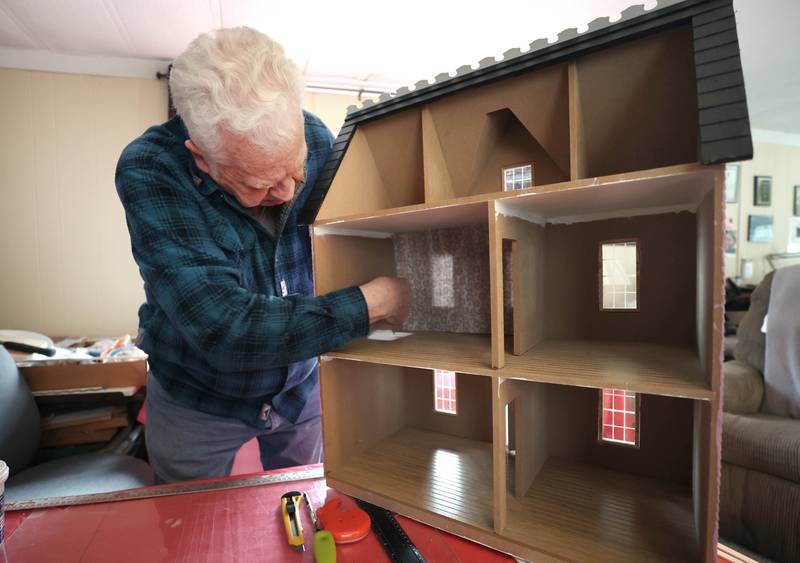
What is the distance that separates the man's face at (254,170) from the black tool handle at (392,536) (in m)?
0.72

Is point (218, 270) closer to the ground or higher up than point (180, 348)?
higher up

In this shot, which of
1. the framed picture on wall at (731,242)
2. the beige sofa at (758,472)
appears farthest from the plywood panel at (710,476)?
the framed picture on wall at (731,242)

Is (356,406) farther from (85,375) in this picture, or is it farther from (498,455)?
(85,375)

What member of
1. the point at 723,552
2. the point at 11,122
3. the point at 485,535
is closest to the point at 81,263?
the point at 11,122

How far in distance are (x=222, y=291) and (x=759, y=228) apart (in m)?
6.77

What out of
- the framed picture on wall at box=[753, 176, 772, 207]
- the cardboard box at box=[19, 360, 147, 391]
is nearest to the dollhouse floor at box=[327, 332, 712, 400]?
the cardboard box at box=[19, 360, 147, 391]

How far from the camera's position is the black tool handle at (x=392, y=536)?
2.59 ft

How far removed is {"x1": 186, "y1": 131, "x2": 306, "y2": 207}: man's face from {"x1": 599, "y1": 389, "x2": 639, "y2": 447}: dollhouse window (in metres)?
0.86

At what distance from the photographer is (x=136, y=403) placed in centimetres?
263

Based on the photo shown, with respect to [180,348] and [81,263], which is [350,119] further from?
[81,263]

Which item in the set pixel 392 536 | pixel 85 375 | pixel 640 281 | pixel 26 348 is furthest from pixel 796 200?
pixel 26 348

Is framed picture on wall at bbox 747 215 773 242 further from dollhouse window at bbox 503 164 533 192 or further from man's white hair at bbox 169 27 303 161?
man's white hair at bbox 169 27 303 161

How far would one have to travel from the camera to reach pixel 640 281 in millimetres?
979

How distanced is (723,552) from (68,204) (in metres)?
3.99
